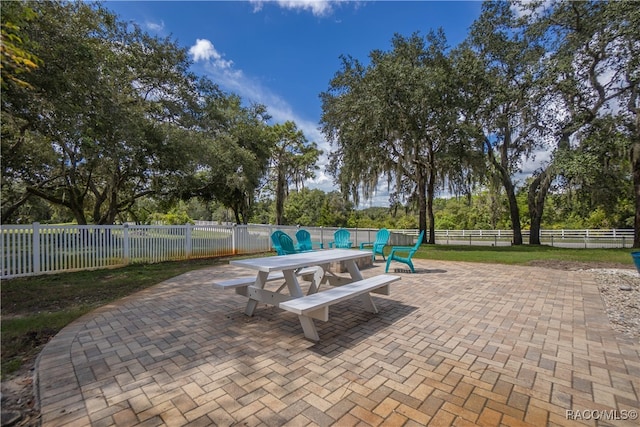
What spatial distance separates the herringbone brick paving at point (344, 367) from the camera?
184 cm

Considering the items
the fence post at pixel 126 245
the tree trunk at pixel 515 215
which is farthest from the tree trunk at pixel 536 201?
the fence post at pixel 126 245

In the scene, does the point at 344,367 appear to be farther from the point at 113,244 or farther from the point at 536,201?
the point at 536,201

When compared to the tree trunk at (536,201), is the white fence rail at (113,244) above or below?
below

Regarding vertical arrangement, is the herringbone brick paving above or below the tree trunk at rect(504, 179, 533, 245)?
below

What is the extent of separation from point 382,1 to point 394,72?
293 centimetres

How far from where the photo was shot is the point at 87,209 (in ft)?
57.7

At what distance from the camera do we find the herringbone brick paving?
1840 mm

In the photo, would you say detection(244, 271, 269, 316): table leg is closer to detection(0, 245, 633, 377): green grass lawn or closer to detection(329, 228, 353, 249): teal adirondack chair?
detection(0, 245, 633, 377): green grass lawn

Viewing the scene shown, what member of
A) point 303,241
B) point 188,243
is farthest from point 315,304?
point 188,243

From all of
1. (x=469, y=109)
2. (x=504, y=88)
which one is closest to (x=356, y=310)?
(x=469, y=109)

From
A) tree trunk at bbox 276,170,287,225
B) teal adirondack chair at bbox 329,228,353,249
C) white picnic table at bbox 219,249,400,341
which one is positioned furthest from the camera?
tree trunk at bbox 276,170,287,225

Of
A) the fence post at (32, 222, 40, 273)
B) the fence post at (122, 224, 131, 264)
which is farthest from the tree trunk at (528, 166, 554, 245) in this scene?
the fence post at (32, 222, 40, 273)

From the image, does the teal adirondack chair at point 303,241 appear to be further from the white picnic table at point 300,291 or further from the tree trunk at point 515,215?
the tree trunk at point 515,215

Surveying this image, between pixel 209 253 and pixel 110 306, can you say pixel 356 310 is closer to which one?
pixel 110 306
